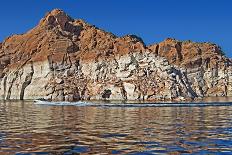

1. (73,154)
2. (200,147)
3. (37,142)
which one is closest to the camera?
(73,154)

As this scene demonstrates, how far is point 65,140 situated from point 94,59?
15135 centimetres

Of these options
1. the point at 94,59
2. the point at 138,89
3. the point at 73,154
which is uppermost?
the point at 94,59

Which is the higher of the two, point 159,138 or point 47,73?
point 47,73

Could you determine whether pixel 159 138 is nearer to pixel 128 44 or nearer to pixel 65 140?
pixel 65 140

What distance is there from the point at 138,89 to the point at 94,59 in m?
29.7

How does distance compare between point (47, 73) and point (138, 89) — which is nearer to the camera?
point (138, 89)

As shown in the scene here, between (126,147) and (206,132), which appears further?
(206,132)

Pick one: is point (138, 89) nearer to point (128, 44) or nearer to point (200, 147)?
point (128, 44)

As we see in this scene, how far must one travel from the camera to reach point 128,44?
186750mm

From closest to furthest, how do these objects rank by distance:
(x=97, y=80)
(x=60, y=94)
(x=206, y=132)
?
(x=206, y=132), (x=60, y=94), (x=97, y=80)

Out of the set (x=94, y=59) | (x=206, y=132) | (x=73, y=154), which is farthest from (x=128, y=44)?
(x=73, y=154)

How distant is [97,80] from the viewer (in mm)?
175250

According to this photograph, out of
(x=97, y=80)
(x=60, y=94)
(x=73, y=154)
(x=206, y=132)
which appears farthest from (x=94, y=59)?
(x=73, y=154)

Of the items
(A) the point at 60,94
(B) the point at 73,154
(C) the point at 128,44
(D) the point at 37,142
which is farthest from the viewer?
(C) the point at 128,44
